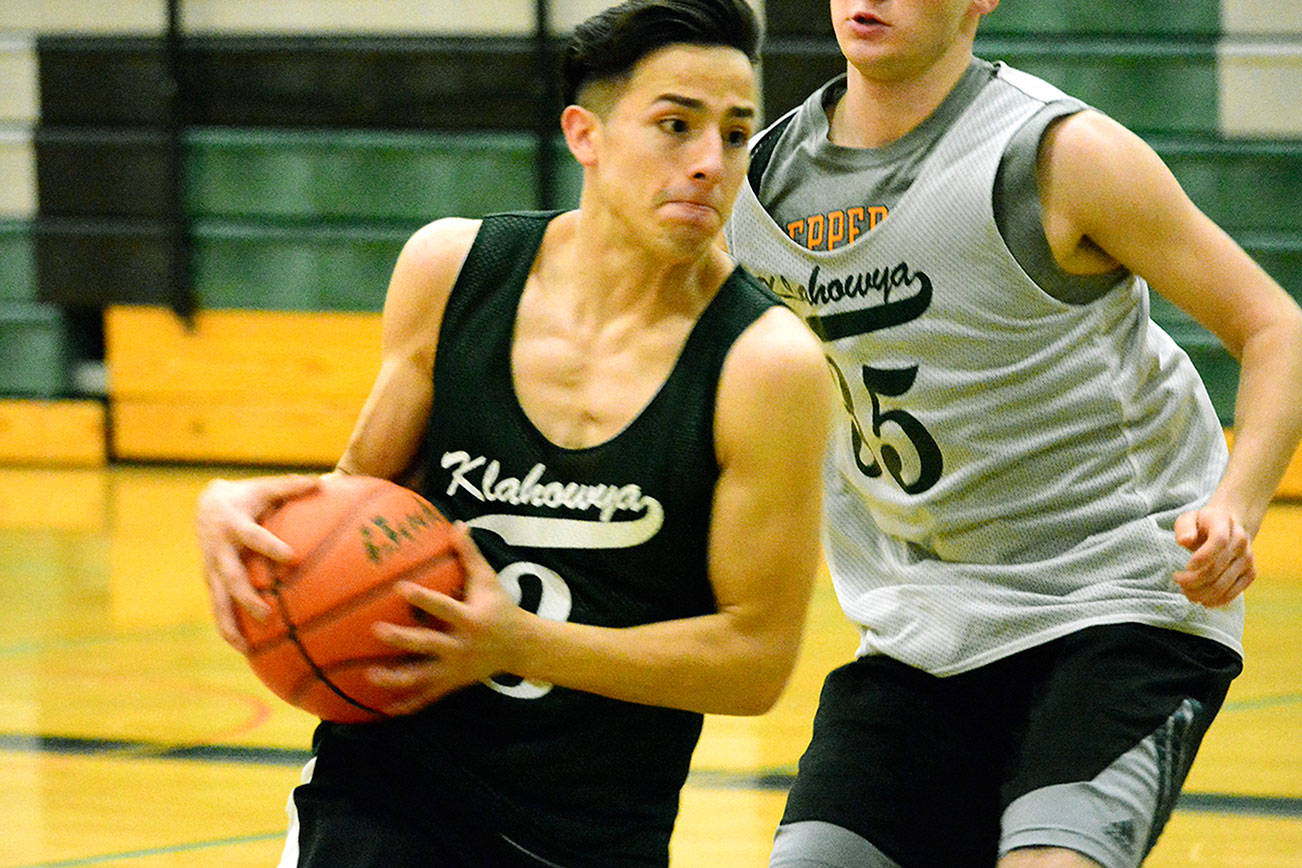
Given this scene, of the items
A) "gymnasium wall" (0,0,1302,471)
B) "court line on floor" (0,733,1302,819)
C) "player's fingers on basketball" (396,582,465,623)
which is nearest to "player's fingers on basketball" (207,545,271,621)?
"player's fingers on basketball" (396,582,465,623)

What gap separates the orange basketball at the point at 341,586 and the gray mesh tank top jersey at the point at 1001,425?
68 cm

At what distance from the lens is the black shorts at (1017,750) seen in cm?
215

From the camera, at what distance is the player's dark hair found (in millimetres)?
2111

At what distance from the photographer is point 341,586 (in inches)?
78.8

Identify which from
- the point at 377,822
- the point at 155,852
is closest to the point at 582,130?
the point at 377,822

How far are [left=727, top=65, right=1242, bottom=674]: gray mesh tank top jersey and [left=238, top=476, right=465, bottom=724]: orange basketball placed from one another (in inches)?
26.7

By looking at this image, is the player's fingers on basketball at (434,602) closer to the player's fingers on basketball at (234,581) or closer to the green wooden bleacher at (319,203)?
the player's fingers on basketball at (234,581)

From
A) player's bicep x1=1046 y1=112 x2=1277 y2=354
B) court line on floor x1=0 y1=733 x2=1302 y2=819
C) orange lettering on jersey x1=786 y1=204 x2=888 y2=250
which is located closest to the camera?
Result: player's bicep x1=1046 y1=112 x2=1277 y2=354

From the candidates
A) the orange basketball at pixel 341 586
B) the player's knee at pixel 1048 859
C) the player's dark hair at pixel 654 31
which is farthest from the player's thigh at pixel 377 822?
the player's dark hair at pixel 654 31

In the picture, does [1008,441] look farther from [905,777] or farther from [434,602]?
[434,602]

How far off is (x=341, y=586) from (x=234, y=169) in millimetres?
7184

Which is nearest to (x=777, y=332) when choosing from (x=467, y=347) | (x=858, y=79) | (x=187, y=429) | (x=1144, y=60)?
(x=467, y=347)

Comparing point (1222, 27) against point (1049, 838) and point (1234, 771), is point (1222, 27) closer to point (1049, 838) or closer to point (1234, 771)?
point (1234, 771)

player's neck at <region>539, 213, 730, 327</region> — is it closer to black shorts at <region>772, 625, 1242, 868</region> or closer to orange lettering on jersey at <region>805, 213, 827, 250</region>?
orange lettering on jersey at <region>805, 213, 827, 250</region>
